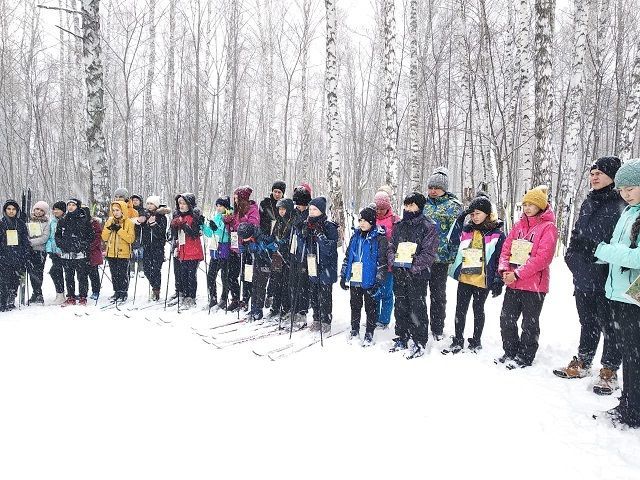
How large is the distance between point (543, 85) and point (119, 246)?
25.8 ft

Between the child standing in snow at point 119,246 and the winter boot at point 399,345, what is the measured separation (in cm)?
502

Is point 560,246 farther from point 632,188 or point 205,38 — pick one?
point 205,38

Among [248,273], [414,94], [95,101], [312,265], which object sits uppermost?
[414,94]

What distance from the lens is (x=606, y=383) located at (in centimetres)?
363

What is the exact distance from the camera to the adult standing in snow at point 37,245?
7.46 meters

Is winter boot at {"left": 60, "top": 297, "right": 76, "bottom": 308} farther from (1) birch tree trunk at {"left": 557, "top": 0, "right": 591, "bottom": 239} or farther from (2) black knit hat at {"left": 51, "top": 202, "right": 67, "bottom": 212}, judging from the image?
(1) birch tree trunk at {"left": 557, "top": 0, "right": 591, "bottom": 239}

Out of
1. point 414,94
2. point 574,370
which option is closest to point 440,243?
point 574,370

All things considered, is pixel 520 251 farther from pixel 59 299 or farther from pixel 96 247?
pixel 59 299

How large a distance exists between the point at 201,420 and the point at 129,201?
22.5 feet

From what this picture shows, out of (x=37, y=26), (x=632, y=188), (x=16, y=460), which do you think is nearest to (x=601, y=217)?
(x=632, y=188)

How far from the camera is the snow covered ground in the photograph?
8.93 ft

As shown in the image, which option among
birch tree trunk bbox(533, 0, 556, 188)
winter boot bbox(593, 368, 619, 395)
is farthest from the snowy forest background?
winter boot bbox(593, 368, 619, 395)

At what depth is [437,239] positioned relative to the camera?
4.72m

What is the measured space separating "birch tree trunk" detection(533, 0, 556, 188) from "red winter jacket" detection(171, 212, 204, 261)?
5.87 meters
